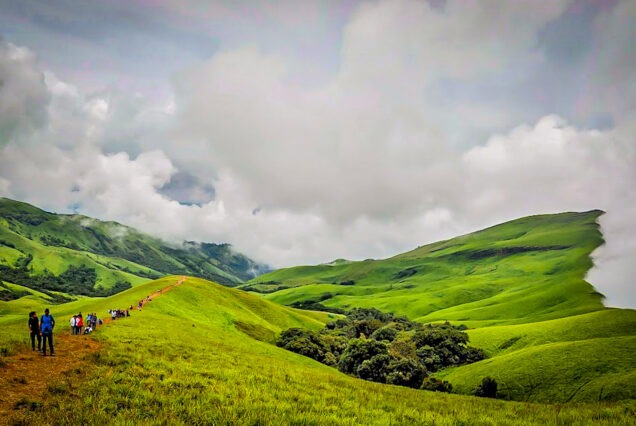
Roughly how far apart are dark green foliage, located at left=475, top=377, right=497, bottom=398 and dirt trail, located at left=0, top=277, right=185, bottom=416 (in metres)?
46.1

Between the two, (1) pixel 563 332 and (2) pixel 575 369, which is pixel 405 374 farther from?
(1) pixel 563 332

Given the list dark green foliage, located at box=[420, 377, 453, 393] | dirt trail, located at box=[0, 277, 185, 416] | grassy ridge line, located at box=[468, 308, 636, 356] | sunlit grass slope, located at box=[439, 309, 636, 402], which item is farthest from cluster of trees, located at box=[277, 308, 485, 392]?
dirt trail, located at box=[0, 277, 185, 416]

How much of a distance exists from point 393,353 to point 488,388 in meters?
23.2

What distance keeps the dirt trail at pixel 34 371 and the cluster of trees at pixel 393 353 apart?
43978 mm

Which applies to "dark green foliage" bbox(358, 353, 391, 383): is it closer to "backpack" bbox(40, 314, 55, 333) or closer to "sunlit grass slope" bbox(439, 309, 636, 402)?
"sunlit grass slope" bbox(439, 309, 636, 402)

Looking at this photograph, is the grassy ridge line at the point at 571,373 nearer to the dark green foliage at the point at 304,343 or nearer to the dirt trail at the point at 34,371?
the dark green foliage at the point at 304,343

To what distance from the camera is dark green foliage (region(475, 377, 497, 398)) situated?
47094 millimetres

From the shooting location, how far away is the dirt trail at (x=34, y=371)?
1462cm

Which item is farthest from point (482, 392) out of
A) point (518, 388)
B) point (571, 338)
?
point (571, 338)

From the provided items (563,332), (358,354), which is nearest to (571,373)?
(563,332)

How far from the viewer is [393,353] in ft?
225

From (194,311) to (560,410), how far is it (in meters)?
74.7

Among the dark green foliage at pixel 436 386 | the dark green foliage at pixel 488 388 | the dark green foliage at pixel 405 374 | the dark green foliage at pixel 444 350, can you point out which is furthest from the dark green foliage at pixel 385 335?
the dark green foliage at pixel 488 388

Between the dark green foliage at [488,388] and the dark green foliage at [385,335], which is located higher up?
the dark green foliage at [385,335]
